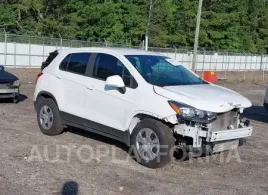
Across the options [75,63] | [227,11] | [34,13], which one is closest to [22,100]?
[75,63]

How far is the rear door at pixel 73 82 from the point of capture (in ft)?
25.6

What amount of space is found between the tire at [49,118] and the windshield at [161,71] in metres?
1.87

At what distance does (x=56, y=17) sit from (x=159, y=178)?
3928cm

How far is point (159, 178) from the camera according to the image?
6250 mm

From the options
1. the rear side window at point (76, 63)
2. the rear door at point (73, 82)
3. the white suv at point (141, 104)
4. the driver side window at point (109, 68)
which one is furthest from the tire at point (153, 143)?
the rear side window at point (76, 63)

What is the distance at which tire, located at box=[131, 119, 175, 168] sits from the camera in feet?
21.3

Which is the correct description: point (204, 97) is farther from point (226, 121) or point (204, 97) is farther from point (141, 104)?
point (141, 104)

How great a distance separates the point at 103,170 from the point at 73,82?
2.09 meters

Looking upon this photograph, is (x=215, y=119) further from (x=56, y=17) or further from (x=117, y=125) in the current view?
(x=56, y=17)

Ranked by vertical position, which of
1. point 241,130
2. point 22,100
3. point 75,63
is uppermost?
point 75,63

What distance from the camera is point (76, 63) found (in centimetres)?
Answer: 812

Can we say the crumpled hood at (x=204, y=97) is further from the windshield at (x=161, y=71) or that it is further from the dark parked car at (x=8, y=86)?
the dark parked car at (x=8, y=86)

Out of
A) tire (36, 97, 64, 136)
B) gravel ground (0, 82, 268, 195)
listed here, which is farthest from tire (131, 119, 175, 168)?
tire (36, 97, 64, 136)

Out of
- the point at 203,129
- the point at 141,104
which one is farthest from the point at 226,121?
the point at 141,104
